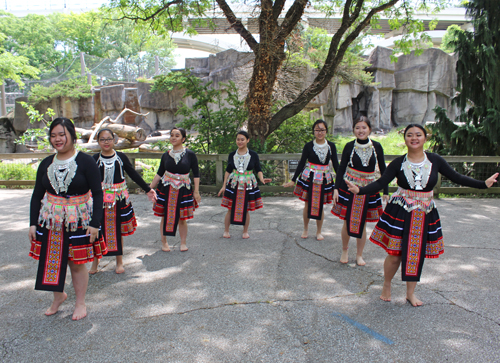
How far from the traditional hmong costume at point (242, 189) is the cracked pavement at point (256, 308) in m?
0.47

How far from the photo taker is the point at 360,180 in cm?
418

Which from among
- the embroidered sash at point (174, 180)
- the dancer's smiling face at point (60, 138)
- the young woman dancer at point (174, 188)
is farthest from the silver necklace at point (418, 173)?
the dancer's smiling face at point (60, 138)

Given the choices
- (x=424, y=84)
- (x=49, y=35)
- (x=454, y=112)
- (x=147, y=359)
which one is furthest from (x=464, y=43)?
(x=49, y=35)

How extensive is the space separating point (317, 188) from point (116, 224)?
2788 mm

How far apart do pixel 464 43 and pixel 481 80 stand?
1059 millimetres

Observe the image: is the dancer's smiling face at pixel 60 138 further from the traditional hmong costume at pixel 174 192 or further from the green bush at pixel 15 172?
the green bush at pixel 15 172

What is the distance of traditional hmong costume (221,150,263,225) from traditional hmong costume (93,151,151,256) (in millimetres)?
1659

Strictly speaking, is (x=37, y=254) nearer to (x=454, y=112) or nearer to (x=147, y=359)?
(x=147, y=359)

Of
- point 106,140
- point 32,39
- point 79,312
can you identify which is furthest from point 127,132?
point 32,39

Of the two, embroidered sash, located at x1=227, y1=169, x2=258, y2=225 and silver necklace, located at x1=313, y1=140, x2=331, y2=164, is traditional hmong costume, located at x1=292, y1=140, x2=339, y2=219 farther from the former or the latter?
embroidered sash, located at x1=227, y1=169, x2=258, y2=225

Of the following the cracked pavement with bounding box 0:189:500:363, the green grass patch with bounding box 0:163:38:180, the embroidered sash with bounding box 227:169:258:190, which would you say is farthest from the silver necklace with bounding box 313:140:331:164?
the green grass patch with bounding box 0:163:38:180

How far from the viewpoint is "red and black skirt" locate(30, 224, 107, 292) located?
286 cm

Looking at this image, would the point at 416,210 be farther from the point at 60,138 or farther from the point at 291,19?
the point at 291,19

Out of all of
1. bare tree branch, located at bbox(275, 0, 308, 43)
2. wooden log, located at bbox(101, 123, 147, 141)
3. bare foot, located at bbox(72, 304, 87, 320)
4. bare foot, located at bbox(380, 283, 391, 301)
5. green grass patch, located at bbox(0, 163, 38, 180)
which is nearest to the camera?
bare foot, located at bbox(72, 304, 87, 320)
